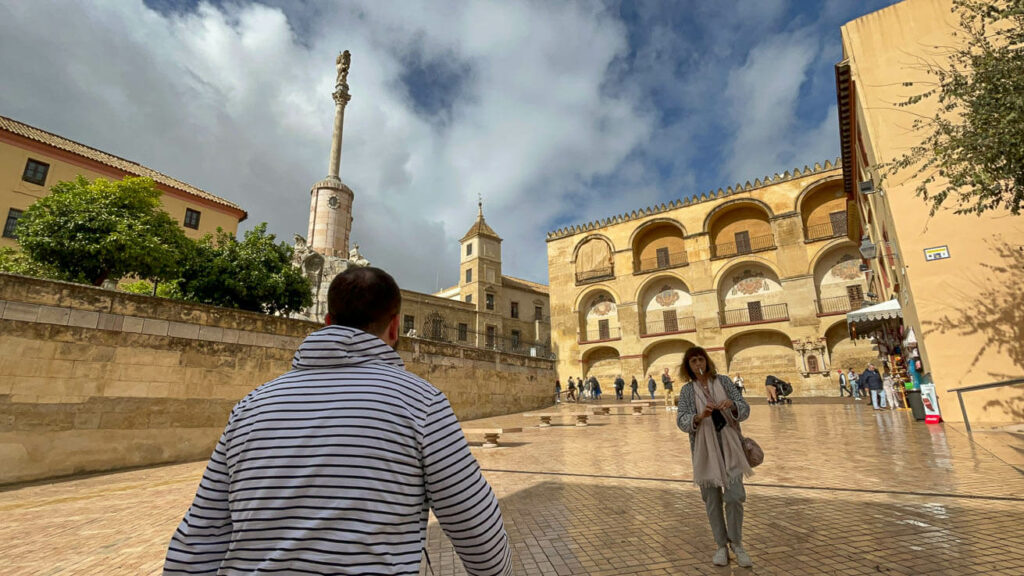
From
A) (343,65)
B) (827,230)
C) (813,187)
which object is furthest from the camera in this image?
(813,187)

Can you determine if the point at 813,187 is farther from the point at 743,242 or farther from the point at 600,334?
the point at 600,334

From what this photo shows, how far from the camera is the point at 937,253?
33.8 ft

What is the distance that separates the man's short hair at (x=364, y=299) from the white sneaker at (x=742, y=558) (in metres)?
3.17

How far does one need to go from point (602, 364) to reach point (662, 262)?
29.4ft

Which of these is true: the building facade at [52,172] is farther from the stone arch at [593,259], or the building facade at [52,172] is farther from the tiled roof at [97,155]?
the stone arch at [593,259]

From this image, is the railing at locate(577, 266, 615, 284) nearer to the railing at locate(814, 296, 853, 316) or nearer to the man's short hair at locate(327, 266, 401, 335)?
the railing at locate(814, 296, 853, 316)

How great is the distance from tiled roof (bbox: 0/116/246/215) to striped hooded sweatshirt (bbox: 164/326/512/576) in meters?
26.9

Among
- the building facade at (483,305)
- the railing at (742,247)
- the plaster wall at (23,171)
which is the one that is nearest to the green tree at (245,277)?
the plaster wall at (23,171)

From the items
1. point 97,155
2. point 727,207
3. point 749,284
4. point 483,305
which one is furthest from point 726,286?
point 97,155

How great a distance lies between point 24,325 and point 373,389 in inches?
387

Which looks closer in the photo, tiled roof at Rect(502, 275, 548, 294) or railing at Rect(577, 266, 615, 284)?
railing at Rect(577, 266, 615, 284)

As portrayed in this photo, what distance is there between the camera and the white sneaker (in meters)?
3.13

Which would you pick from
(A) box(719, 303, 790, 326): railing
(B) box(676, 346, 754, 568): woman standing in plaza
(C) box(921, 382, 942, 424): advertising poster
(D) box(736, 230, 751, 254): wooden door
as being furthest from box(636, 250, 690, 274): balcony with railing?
(B) box(676, 346, 754, 568): woman standing in plaza

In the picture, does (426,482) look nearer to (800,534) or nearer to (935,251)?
(800,534)
